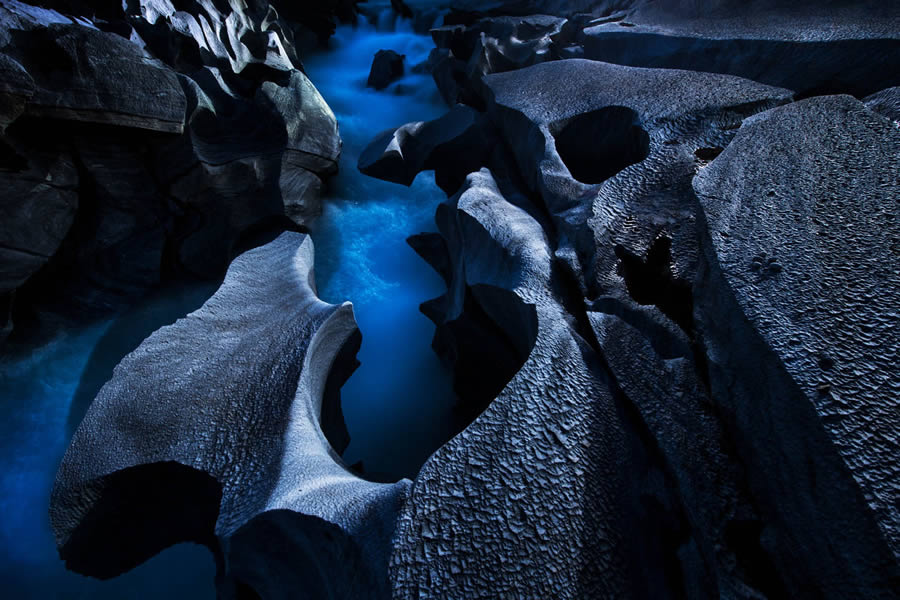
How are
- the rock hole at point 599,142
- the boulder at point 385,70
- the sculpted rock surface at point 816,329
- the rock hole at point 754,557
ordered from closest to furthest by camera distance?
1. the sculpted rock surface at point 816,329
2. the rock hole at point 754,557
3. the rock hole at point 599,142
4. the boulder at point 385,70

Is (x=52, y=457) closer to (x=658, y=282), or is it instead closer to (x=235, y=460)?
(x=235, y=460)

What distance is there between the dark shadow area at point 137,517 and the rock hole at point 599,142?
2.68 m

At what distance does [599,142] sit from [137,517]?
10.8 feet

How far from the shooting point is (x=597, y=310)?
153cm

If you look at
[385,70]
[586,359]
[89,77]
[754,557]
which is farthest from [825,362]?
[385,70]

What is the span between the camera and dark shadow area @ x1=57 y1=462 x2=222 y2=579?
5.54 ft

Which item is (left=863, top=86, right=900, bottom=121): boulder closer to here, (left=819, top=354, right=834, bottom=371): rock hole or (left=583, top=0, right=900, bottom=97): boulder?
(left=583, top=0, right=900, bottom=97): boulder

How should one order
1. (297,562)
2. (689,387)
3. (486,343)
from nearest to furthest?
(689,387) < (297,562) < (486,343)

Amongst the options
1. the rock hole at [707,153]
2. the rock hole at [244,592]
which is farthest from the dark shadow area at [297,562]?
the rock hole at [707,153]

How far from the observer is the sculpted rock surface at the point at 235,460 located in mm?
1267

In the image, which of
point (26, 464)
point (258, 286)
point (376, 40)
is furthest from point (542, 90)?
point (376, 40)

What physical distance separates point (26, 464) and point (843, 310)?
383 centimetres

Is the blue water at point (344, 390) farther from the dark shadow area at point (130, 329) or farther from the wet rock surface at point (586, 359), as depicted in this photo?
the wet rock surface at point (586, 359)

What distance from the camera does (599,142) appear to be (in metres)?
2.64
